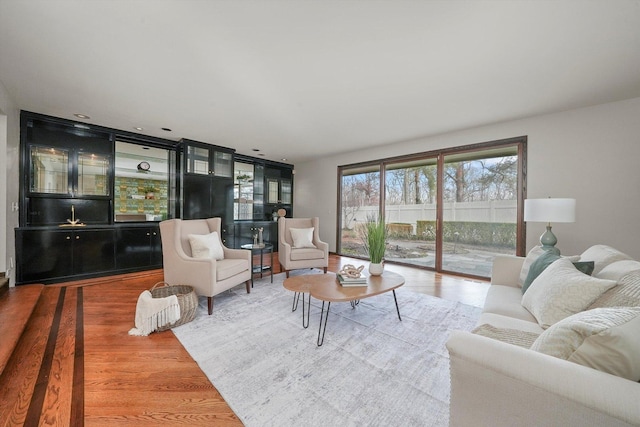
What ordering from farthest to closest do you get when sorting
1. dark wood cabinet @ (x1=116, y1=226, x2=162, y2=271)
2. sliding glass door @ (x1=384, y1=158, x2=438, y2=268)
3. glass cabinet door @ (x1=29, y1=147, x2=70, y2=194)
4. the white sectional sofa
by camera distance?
sliding glass door @ (x1=384, y1=158, x2=438, y2=268) → dark wood cabinet @ (x1=116, y1=226, x2=162, y2=271) → glass cabinet door @ (x1=29, y1=147, x2=70, y2=194) → the white sectional sofa

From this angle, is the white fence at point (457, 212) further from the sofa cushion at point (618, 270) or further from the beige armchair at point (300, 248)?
the sofa cushion at point (618, 270)

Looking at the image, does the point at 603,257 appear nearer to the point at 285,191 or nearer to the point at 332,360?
the point at 332,360

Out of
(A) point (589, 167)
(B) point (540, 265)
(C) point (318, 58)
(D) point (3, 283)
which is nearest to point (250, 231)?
(D) point (3, 283)

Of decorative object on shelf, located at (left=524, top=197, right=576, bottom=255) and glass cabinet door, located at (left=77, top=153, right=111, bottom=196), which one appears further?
glass cabinet door, located at (left=77, top=153, right=111, bottom=196)

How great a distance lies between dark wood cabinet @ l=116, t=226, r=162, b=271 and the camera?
402 cm

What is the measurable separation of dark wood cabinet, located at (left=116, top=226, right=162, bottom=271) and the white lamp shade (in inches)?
221

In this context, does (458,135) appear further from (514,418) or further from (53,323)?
(53,323)

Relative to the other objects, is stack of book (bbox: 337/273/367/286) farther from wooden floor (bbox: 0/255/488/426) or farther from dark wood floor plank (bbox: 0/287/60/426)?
dark wood floor plank (bbox: 0/287/60/426)

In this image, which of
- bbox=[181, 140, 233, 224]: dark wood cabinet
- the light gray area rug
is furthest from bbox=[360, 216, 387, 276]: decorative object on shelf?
bbox=[181, 140, 233, 224]: dark wood cabinet

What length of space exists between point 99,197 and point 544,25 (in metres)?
5.86

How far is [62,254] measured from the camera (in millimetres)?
3504

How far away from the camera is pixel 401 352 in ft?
6.06

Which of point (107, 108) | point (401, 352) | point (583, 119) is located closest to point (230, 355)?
point (401, 352)

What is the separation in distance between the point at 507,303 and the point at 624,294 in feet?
2.23
